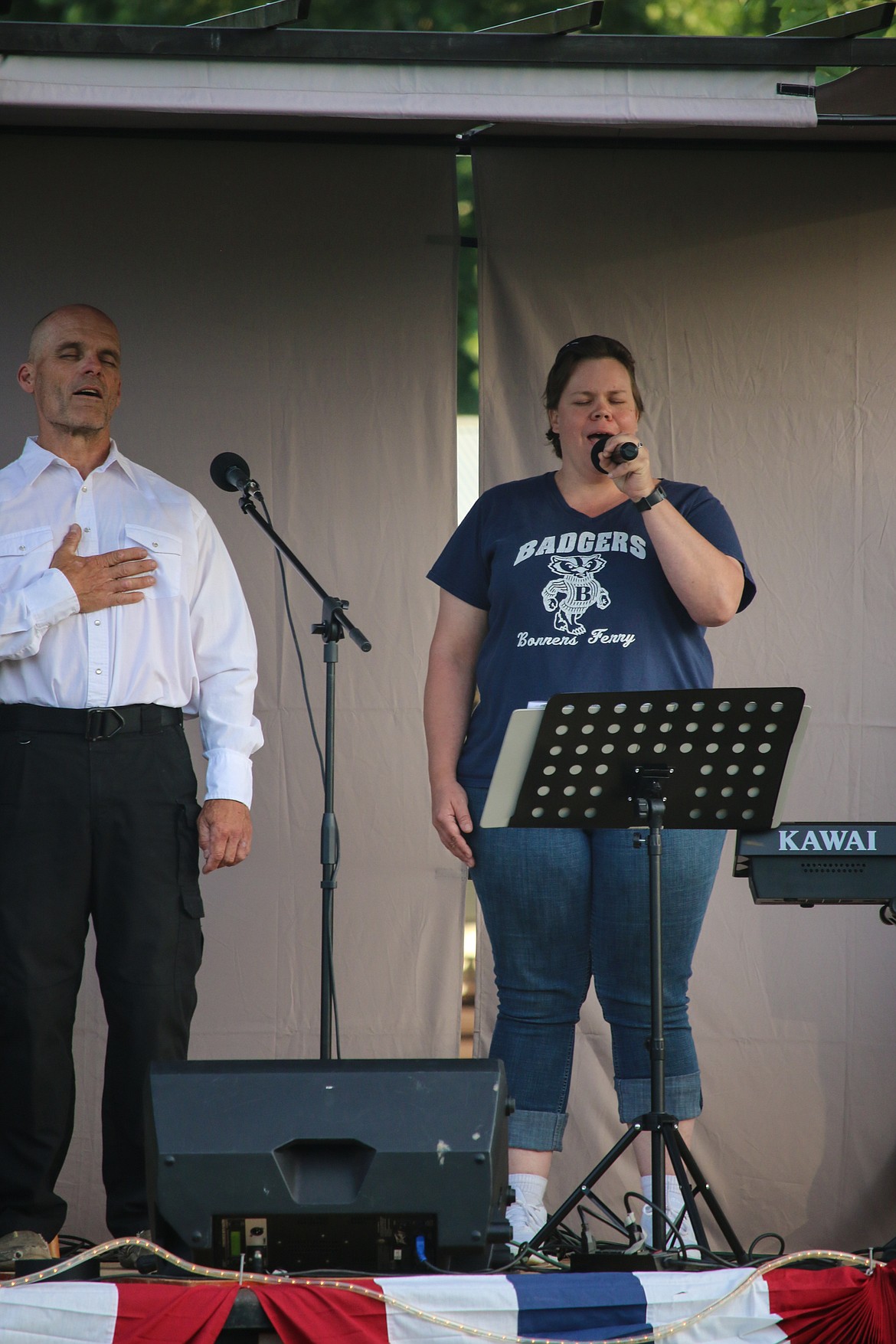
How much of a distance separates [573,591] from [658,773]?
0.53 m

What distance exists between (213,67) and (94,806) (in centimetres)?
138

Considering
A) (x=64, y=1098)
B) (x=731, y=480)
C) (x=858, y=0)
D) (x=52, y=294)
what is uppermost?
(x=858, y=0)

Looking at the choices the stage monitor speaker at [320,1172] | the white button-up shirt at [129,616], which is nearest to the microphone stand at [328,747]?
the white button-up shirt at [129,616]

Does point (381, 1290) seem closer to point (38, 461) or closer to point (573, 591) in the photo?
point (573, 591)

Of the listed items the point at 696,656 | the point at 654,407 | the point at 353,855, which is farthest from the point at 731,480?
the point at 353,855

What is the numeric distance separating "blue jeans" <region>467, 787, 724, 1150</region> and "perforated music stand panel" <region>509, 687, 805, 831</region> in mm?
222

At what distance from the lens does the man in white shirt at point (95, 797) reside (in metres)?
2.65

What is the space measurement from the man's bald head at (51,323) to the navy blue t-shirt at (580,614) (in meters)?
1.01

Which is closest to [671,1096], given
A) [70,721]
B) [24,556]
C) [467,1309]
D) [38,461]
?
[467,1309]

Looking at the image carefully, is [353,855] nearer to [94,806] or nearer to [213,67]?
[94,806]

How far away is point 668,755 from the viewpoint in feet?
7.84

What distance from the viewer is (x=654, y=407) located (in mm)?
3744

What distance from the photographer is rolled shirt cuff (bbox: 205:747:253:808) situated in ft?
9.39

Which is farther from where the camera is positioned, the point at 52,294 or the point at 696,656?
the point at 52,294
